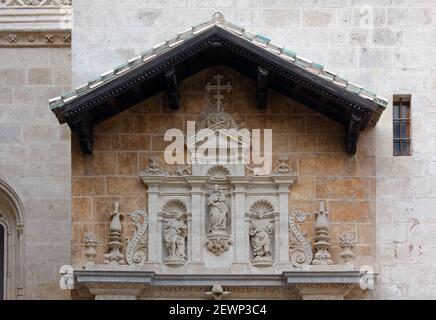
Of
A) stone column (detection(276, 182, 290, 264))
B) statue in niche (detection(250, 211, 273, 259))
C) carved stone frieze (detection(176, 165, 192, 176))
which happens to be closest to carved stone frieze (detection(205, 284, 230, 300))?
statue in niche (detection(250, 211, 273, 259))

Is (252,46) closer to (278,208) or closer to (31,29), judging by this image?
(278,208)

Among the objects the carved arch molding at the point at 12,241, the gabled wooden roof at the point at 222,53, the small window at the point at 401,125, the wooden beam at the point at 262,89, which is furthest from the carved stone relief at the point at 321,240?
the carved arch molding at the point at 12,241

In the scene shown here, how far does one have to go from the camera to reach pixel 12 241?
101ft

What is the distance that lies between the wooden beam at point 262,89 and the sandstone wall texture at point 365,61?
0.46 metres

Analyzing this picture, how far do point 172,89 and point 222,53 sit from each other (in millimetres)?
1026

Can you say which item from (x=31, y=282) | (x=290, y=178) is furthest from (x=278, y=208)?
(x=31, y=282)

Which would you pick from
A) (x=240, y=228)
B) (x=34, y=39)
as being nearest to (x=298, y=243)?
(x=240, y=228)

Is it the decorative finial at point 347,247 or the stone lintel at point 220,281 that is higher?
the decorative finial at point 347,247

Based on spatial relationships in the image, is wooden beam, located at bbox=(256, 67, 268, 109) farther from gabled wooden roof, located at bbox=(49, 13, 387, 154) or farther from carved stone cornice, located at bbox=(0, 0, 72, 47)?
carved stone cornice, located at bbox=(0, 0, 72, 47)

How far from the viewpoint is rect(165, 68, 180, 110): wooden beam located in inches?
1083

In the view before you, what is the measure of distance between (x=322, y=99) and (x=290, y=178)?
4.76 feet

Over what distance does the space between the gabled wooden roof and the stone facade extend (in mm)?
611

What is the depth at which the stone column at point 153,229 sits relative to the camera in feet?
91.2

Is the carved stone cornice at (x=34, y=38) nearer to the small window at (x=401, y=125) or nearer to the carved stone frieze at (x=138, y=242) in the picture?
the carved stone frieze at (x=138, y=242)
